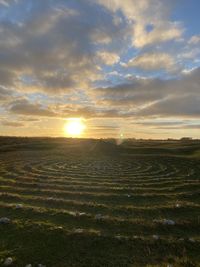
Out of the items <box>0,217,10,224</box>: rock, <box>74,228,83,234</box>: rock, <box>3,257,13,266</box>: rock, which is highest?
<box>0,217,10,224</box>: rock

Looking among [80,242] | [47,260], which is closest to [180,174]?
[80,242]

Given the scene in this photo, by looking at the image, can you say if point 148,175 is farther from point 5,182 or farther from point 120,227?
point 120,227

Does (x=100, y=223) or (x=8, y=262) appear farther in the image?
(x=100, y=223)

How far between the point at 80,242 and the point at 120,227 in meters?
2.28

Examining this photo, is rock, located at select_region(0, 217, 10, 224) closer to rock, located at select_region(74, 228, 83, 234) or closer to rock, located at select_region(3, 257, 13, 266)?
rock, located at select_region(74, 228, 83, 234)

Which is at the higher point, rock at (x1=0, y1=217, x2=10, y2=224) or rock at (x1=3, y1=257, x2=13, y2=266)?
rock at (x1=0, y1=217, x2=10, y2=224)

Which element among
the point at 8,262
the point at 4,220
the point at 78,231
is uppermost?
the point at 4,220

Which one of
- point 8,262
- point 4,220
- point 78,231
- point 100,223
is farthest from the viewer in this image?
point 100,223

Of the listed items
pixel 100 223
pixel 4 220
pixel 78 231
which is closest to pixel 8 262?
pixel 78 231

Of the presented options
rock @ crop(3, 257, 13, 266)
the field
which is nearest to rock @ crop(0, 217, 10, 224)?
the field

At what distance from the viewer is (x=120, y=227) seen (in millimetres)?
11742

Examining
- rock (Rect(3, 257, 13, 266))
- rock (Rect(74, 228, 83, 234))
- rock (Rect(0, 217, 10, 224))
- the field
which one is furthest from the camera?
rock (Rect(0, 217, 10, 224))

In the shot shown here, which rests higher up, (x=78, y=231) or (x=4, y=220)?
(x=4, y=220)

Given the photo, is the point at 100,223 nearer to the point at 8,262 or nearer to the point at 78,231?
the point at 78,231
